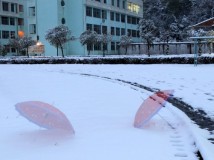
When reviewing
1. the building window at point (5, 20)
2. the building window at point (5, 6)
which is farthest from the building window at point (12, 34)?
the building window at point (5, 6)

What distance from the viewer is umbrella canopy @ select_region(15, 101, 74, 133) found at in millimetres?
5825

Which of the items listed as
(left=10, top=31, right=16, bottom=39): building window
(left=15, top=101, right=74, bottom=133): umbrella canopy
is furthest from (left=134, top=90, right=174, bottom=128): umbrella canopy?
(left=10, top=31, right=16, bottom=39): building window

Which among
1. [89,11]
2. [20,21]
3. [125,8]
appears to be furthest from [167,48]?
[20,21]

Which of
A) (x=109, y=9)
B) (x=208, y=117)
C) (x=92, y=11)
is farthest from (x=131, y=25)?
(x=208, y=117)

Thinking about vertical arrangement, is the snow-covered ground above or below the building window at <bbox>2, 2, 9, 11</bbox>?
below

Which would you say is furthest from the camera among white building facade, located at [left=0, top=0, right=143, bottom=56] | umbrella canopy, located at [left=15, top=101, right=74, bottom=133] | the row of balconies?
the row of balconies

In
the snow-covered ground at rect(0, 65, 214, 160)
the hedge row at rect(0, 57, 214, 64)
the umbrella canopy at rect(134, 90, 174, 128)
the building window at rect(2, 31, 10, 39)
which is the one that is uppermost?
the building window at rect(2, 31, 10, 39)

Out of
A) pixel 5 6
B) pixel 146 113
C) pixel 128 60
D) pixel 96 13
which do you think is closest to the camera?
pixel 146 113

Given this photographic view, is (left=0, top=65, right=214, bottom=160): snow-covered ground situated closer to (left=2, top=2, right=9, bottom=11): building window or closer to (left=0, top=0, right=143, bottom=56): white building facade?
(left=0, top=0, right=143, bottom=56): white building facade

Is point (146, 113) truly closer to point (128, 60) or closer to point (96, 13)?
point (128, 60)

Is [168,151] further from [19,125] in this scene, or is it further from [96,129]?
[19,125]

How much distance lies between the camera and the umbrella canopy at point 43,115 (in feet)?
19.1

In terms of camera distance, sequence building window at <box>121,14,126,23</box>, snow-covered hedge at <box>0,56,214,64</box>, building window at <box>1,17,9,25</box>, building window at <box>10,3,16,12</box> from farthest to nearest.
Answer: building window at <box>10,3,16,12</box>
building window at <box>121,14,126,23</box>
building window at <box>1,17,9,25</box>
snow-covered hedge at <box>0,56,214,64</box>

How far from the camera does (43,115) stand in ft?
19.3
